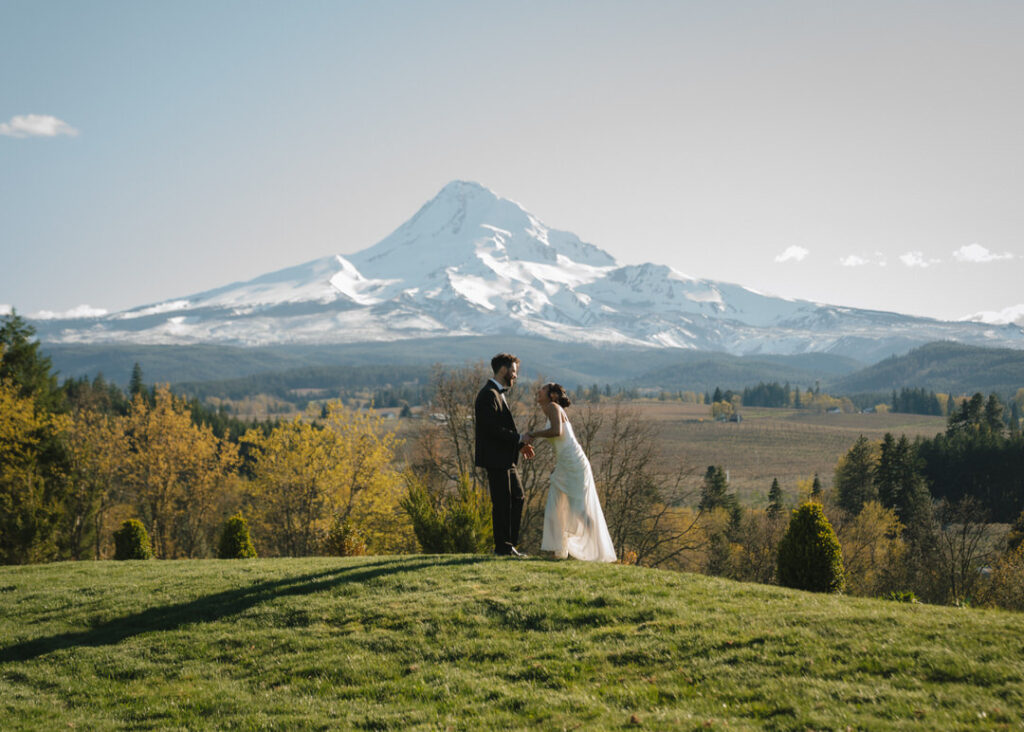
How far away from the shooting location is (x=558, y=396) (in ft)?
41.5

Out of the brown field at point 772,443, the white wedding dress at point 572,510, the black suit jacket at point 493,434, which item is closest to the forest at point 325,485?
the white wedding dress at point 572,510

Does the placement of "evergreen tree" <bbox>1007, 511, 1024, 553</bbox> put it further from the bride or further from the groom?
the groom

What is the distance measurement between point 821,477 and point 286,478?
94.2m

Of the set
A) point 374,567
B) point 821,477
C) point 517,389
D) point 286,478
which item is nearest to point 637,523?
point 517,389

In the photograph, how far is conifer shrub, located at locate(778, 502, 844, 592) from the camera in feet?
57.2

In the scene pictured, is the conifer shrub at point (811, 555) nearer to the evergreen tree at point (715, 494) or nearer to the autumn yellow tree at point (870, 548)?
the autumn yellow tree at point (870, 548)

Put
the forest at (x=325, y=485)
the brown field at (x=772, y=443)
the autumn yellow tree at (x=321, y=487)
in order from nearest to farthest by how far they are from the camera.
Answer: the forest at (x=325, y=485)
the autumn yellow tree at (x=321, y=487)
the brown field at (x=772, y=443)

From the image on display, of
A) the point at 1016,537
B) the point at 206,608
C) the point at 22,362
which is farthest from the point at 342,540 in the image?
the point at 1016,537

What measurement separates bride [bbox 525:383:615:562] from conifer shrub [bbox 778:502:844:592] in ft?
24.6

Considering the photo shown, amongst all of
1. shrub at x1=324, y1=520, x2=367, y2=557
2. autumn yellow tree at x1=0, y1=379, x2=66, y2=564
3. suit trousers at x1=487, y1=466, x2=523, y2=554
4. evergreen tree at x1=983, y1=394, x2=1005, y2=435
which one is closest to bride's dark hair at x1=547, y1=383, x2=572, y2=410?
suit trousers at x1=487, y1=466, x2=523, y2=554

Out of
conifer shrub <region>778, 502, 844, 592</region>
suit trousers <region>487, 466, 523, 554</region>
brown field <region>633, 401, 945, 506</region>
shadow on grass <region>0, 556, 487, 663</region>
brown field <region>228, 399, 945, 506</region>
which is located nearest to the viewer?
shadow on grass <region>0, 556, 487, 663</region>

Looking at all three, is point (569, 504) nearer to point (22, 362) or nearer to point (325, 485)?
point (325, 485)

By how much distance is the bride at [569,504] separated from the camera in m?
12.6

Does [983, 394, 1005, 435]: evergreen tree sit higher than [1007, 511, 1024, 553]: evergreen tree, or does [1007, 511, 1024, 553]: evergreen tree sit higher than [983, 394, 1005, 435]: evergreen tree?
[983, 394, 1005, 435]: evergreen tree
